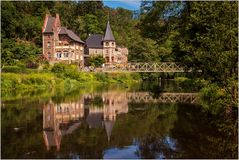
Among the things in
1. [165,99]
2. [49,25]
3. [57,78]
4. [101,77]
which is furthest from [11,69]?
[49,25]

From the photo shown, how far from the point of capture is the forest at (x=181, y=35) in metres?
19.9

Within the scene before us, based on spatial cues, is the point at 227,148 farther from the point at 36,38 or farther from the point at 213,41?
the point at 36,38

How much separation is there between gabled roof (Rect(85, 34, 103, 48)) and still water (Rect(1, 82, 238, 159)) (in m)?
58.4

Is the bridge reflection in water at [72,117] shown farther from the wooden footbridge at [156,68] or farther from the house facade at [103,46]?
the house facade at [103,46]

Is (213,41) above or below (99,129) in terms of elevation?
above

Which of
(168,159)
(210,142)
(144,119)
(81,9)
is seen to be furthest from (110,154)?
(81,9)

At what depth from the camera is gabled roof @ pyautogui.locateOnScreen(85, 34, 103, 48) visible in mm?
84312

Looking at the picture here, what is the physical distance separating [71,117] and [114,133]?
228 inches

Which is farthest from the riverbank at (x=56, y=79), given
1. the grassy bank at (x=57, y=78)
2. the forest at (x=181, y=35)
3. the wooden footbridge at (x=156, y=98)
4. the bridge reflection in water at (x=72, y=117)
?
the bridge reflection in water at (x=72, y=117)

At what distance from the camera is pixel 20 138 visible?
15.8 meters

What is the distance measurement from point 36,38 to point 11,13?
778 cm

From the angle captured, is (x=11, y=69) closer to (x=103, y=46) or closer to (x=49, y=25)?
(x=49, y=25)

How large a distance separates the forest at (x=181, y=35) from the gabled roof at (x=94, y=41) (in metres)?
5.56

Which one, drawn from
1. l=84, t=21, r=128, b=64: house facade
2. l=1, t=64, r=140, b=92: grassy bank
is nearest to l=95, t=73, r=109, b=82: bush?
l=1, t=64, r=140, b=92: grassy bank
